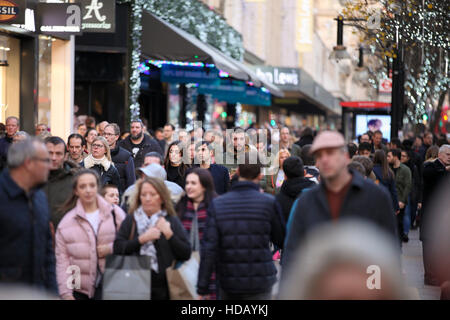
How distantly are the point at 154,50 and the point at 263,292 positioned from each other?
Result: 1577 cm

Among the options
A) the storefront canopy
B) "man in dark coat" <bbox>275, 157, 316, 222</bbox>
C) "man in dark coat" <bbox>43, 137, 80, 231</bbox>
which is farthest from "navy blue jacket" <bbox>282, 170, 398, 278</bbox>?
the storefront canopy

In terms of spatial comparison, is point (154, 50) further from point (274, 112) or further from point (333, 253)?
point (274, 112)

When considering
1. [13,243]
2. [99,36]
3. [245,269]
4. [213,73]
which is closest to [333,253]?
[245,269]

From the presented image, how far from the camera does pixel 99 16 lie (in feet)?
60.5

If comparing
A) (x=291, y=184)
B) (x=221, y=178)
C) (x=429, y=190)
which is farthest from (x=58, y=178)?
(x=429, y=190)

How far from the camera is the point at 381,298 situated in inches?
259

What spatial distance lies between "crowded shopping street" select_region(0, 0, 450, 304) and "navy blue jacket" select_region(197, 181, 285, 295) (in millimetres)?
11

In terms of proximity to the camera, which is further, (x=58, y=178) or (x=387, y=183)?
(x=387, y=183)

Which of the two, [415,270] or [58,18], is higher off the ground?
[58,18]

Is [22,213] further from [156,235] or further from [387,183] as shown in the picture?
[387,183]

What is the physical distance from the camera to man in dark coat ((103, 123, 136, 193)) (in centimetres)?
1326

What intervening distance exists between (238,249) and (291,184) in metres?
3.00

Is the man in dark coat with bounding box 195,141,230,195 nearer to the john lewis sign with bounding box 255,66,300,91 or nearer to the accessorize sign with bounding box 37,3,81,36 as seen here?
the accessorize sign with bounding box 37,3,81,36

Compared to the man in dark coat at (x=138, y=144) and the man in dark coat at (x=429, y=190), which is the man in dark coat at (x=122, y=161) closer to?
the man in dark coat at (x=138, y=144)
